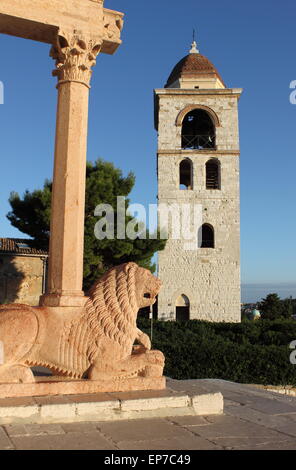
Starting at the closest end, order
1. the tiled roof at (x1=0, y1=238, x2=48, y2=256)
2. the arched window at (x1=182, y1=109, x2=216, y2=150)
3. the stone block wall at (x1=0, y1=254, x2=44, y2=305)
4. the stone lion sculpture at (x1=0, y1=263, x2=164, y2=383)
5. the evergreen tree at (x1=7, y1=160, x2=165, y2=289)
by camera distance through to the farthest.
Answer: the stone lion sculpture at (x1=0, y1=263, x2=164, y2=383) → the evergreen tree at (x1=7, y1=160, x2=165, y2=289) → the stone block wall at (x1=0, y1=254, x2=44, y2=305) → the tiled roof at (x1=0, y1=238, x2=48, y2=256) → the arched window at (x1=182, y1=109, x2=216, y2=150)

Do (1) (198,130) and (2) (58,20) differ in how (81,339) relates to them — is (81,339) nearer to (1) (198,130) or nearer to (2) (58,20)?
(2) (58,20)

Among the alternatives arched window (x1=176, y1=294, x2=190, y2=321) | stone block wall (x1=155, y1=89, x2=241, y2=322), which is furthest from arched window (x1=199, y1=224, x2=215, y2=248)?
arched window (x1=176, y1=294, x2=190, y2=321)

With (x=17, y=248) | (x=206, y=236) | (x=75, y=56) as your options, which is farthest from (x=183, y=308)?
(x=75, y=56)

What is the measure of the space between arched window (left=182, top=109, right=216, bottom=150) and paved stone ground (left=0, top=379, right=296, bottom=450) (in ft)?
67.9

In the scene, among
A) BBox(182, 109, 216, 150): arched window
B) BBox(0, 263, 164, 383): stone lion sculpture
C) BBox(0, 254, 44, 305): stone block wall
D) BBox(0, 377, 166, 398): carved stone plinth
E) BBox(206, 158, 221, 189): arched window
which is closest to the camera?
BBox(0, 377, 166, 398): carved stone plinth

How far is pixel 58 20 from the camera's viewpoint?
192 inches

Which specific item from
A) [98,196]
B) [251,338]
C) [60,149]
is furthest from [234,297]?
[60,149]

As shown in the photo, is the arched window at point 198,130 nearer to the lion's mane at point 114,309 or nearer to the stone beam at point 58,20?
the stone beam at point 58,20

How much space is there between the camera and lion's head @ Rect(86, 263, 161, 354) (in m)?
4.24

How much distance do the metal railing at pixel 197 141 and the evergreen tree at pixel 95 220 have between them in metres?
6.59

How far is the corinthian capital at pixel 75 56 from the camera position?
194 inches

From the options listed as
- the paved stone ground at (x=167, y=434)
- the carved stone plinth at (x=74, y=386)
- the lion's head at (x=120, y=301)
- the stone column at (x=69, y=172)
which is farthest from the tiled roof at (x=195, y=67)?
the paved stone ground at (x=167, y=434)

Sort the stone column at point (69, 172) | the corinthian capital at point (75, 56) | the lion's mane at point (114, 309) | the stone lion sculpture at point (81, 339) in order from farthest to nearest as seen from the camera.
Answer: the corinthian capital at point (75, 56), the stone column at point (69, 172), the lion's mane at point (114, 309), the stone lion sculpture at point (81, 339)

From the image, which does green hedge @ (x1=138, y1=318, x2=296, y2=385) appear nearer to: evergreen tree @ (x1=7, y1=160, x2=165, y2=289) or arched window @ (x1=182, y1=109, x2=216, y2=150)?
evergreen tree @ (x1=7, y1=160, x2=165, y2=289)
